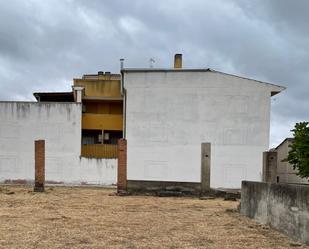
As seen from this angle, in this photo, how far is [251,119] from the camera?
1473 inches

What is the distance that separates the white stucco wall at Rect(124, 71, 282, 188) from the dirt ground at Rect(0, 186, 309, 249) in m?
19.9

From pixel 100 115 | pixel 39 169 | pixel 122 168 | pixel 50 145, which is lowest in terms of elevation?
pixel 39 169

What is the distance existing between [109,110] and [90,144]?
127 inches

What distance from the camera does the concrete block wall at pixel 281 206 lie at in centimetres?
1095

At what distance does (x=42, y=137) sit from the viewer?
39656 mm

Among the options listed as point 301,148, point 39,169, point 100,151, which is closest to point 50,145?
point 100,151

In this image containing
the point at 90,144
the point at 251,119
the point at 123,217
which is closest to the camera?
the point at 123,217

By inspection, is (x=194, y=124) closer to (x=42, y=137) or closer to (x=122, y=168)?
(x=122, y=168)

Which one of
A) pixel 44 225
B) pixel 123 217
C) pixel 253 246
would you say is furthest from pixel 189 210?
pixel 253 246

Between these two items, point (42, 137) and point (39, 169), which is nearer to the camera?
point (39, 169)

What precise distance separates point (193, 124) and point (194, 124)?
72 millimetres

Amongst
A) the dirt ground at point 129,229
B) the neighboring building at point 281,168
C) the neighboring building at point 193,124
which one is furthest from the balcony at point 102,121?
the dirt ground at point 129,229

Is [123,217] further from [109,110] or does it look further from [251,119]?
[109,110]

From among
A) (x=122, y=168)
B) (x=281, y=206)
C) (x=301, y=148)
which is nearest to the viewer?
(x=281, y=206)
